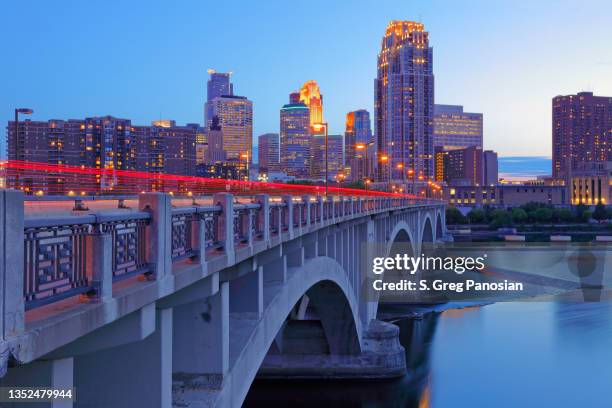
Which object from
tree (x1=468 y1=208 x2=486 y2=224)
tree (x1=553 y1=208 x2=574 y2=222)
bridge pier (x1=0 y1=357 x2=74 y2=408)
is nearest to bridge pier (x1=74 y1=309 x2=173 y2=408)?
bridge pier (x1=0 y1=357 x2=74 y2=408)

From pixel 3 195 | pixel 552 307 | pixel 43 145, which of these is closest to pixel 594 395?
pixel 552 307

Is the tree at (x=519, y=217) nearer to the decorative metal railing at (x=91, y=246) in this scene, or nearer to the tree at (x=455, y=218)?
the tree at (x=455, y=218)

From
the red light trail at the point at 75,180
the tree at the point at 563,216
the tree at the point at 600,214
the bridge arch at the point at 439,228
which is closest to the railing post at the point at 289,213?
the red light trail at the point at 75,180

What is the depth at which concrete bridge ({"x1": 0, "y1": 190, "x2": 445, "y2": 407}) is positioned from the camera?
4617 millimetres

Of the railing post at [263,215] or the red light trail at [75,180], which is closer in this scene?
the red light trail at [75,180]

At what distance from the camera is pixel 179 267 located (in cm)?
792

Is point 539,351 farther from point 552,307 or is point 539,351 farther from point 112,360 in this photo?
point 112,360

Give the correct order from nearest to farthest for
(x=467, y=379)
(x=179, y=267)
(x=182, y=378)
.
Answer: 1. (x=179, y=267)
2. (x=182, y=378)
3. (x=467, y=379)

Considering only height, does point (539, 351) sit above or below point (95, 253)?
below

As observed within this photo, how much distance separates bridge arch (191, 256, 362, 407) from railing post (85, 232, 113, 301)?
4.69 metres

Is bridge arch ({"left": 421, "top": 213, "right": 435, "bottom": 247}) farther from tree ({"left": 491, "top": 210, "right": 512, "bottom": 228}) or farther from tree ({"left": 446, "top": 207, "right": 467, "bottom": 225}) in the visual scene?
tree ({"left": 446, "top": 207, "right": 467, "bottom": 225})

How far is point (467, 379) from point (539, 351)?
8.27 metres

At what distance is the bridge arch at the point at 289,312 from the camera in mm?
11114

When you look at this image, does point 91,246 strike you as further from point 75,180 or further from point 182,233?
point 75,180
